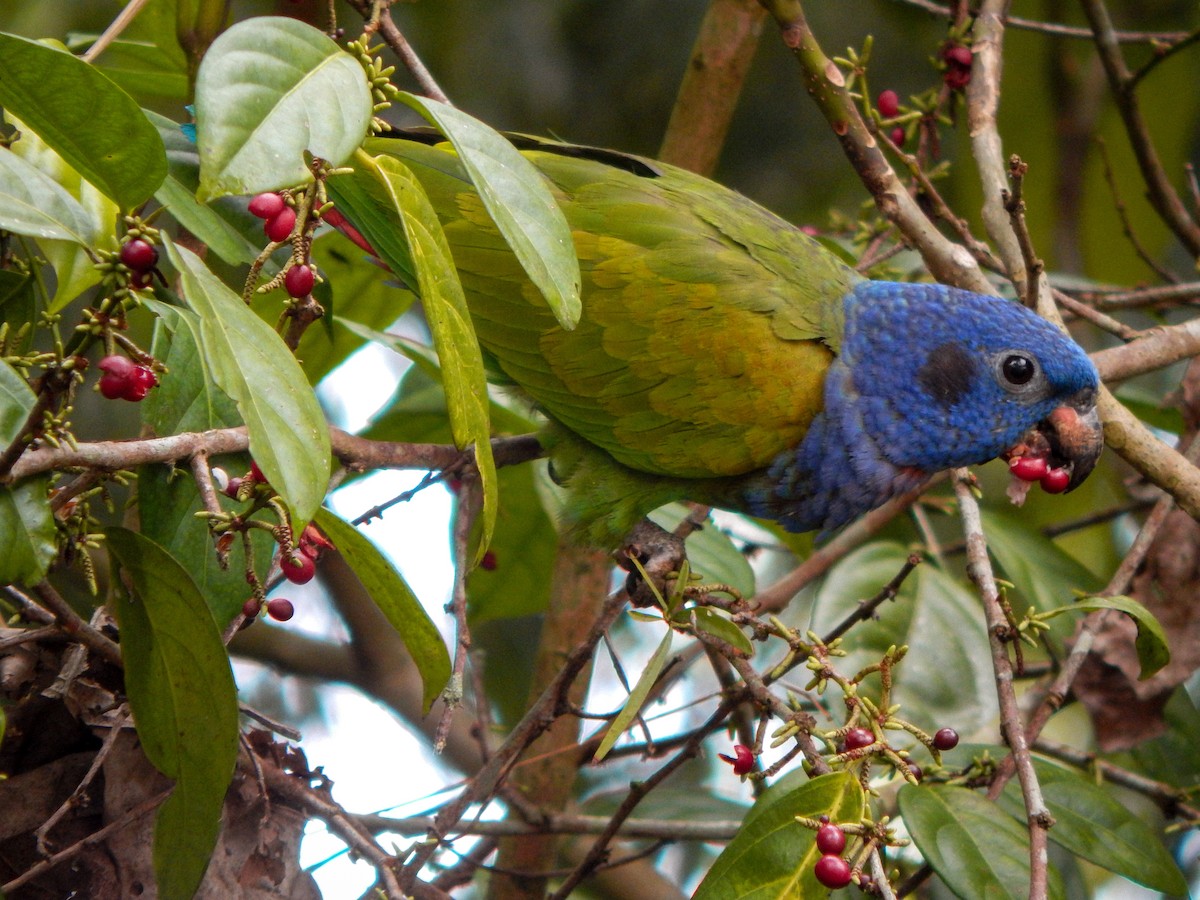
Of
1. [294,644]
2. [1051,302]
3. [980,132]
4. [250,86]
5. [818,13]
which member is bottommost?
[294,644]

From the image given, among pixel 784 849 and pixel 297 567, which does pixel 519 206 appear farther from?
pixel 784 849

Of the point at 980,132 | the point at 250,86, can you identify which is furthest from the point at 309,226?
the point at 980,132

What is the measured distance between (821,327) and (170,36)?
1.29 meters

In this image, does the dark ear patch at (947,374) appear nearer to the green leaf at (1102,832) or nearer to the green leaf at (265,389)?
the green leaf at (1102,832)

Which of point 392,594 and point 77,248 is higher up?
point 77,248

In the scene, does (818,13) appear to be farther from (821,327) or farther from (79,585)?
(79,585)

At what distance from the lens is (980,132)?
2.08 metres

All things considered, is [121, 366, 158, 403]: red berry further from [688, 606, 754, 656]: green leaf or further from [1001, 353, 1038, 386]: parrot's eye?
[1001, 353, 1038, 386]: parrot's eye

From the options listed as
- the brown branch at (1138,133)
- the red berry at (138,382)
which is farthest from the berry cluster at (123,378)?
the brown branch at (1138,133)

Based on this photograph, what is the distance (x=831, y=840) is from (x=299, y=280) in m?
0.82

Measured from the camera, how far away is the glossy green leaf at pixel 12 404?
3.61 ft

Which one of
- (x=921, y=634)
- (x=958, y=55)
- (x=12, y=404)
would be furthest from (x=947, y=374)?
(x=12, y=404)

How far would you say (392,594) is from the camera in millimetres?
1377

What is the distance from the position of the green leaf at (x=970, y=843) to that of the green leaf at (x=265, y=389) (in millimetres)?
937
